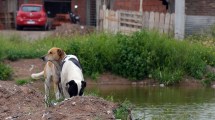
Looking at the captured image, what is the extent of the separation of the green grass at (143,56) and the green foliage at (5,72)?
48.1 inches

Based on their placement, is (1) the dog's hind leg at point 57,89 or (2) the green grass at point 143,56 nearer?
(1) the dog's hind leg at point 57,89

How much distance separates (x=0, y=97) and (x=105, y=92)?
31.3ft

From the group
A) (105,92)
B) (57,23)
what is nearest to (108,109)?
(105,92)

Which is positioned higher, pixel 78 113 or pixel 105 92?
pixel 78 113

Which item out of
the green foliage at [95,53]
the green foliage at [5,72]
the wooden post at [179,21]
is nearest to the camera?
the green foliage at [5,72]

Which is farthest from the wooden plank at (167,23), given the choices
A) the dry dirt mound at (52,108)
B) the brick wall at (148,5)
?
the dry dirt mound at (52,108)

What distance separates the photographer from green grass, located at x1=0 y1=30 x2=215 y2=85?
27750 mm

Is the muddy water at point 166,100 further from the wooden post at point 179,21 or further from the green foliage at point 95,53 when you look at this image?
the wooden post at point 179,21

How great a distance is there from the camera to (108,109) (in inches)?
543

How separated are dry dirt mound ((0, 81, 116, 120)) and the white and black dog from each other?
0.64 m

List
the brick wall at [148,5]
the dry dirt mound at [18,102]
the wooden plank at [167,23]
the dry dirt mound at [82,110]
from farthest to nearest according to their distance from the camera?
the brick wall at [148,5], the wooden plank at [167,23], the dry dirt mound at [18,102], the dry dirt mound at [82,110]

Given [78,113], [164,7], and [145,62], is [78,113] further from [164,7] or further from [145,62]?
[164,7]

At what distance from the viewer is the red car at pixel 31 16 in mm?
47812

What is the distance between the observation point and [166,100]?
22312mm
